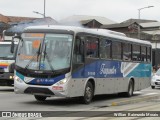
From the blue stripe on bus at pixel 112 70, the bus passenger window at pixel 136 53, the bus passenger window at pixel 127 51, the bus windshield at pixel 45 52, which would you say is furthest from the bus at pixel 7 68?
the bus windshield at pixel 45 52

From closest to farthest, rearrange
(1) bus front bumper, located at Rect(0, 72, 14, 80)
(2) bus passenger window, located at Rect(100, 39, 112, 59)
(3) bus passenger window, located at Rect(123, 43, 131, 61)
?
(2) bus passenger window, located at Rect(100, 39, 112, 59) < (3) bus passenger window, located at Rect(123, 43, 131, 61) < (1) bus front bumper, located at Rect(0, 72, 14, 80)

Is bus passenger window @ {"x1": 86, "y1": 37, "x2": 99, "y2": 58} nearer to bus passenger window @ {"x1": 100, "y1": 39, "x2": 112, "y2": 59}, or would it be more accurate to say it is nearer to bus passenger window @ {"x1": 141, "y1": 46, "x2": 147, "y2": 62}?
bus passenger window @ {"x1": 100, "y1": 39, "x2": 112, "y2": 59}

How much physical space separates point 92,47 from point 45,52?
228 centimetres

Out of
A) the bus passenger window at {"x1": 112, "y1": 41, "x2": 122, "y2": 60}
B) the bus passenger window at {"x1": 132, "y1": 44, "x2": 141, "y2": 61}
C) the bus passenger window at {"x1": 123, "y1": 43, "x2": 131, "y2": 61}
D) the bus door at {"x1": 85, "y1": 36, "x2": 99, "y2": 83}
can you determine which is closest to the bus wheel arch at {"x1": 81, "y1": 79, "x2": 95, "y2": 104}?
the bus door at {"x1": 85, "y1": 36, "x2": 99, "y2": 83}

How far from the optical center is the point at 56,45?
15688 mm

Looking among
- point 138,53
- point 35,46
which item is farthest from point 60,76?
point 138,53

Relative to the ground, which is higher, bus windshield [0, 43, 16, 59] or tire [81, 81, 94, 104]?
bus windshield [0, 43, 16, 59]

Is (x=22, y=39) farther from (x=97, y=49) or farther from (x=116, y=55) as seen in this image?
(x=116, y=55)

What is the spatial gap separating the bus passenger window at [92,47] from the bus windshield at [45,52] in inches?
49.7

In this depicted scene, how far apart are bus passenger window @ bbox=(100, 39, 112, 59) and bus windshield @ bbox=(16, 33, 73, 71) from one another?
8.85ft

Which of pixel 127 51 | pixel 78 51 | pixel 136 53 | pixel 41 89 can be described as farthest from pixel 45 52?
pixel 136 53

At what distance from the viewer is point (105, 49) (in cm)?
1845

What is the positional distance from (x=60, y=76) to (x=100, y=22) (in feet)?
345

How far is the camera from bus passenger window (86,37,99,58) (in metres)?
16.8
